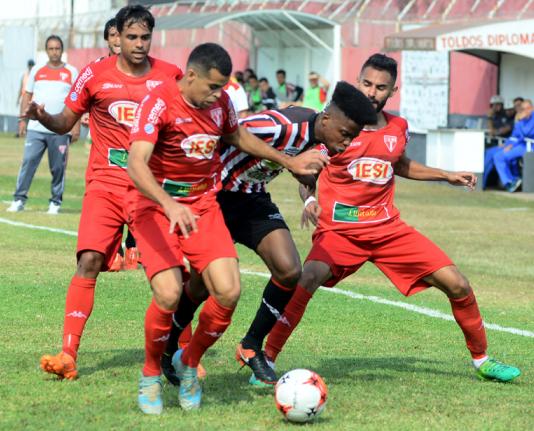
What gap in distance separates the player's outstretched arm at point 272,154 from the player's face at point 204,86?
0.42 metres

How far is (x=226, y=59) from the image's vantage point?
6926 millimetres

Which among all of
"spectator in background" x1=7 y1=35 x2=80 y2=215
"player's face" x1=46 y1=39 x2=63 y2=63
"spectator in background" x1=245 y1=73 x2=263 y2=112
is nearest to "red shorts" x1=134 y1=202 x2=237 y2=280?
"spectator in background" x1=7 y1=35 x2=80 y2=215

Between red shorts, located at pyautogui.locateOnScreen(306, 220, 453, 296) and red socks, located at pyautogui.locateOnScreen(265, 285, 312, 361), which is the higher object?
red shorts, located at pyautogui.locateOnScreen(306, 220, 453, 296)

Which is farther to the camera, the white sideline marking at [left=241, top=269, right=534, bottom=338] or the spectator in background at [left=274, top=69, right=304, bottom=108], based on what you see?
the spectator in background at [left=274, top=69, right=304, bottom=108]

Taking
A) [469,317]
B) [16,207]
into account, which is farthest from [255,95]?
[469,317]

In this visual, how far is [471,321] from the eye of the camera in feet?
27.0

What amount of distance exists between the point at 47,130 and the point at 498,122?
1221 centimetres

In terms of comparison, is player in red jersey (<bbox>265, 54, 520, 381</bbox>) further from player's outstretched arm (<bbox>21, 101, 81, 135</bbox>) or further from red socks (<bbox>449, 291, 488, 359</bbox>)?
player's outstretched arm (<bbox>21, 101, 81, 135</bbox>)

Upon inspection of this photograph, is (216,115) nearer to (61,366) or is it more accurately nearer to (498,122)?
(61,366)

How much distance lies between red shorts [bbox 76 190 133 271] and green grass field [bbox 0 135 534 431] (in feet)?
2.57

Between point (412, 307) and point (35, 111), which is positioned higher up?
point (35, 111)

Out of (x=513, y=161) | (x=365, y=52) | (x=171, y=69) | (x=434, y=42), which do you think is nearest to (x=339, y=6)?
(x=365, y=52)

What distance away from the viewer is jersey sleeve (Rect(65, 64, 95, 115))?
822 centimetres

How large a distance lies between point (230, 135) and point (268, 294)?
4.32 feet
